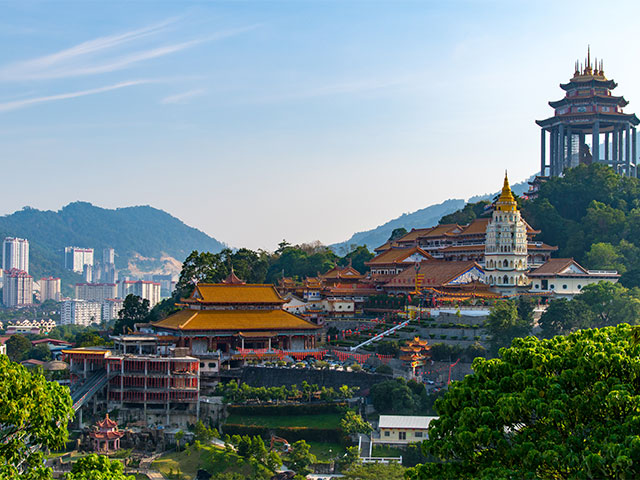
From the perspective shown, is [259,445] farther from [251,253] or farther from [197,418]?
[251,253]

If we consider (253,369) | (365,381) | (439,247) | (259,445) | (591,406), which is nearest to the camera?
(591,406)

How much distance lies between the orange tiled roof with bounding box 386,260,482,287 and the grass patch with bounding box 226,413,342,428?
1658cm

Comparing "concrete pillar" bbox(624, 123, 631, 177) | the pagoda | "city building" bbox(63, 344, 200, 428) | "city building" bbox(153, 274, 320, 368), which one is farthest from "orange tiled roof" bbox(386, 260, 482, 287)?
"concrete pillar" bbox(624, 123, 631, 177)

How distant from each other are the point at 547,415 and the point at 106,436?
93.6ft

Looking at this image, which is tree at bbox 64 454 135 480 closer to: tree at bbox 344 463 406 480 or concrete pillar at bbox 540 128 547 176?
tree at bbox 344 463 406 480

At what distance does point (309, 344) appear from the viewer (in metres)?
53.7

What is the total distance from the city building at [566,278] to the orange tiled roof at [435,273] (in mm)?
4066

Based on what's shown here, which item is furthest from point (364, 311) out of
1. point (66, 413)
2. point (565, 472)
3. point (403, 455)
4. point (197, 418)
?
point (565, 472)

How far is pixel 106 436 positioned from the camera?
41.6 m

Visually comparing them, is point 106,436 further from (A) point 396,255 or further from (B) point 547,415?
(A) point 396,255

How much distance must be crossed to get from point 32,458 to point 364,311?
40068 mm

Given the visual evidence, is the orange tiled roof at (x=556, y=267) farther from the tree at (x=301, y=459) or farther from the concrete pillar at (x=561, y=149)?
the tree at (x=301, y=459)

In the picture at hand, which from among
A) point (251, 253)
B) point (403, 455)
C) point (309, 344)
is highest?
point (251, 253)

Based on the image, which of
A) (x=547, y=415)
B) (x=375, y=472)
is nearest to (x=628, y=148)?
(x=375, y=472)
